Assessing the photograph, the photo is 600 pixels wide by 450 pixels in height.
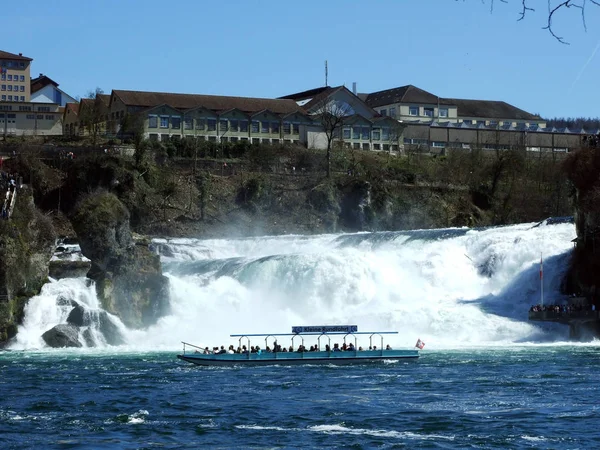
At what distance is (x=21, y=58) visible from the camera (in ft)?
451

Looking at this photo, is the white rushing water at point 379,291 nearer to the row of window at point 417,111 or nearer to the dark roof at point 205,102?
the dark roof at point 205,102

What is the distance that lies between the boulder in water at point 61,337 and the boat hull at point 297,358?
1131cm

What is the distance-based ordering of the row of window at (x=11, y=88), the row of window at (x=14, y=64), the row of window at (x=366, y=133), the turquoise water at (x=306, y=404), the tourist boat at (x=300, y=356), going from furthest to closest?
the row of window at (x=11, y=88) → the row of window at (x=14, y=64) → the row of window at (x=366, y=133) → the tourist boat at (x=300, y=356) → the turquoise water at (x=306, y=404)

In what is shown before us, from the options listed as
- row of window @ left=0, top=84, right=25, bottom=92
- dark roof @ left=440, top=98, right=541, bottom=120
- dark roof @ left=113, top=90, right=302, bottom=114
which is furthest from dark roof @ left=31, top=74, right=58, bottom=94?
dark roof @ left=440, top=98, right=541, bottom=120

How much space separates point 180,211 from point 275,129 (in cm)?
2658

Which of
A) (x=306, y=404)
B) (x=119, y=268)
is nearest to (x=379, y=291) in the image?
(x=119, y=268)

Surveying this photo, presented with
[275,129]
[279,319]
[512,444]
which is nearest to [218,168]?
[275,129]

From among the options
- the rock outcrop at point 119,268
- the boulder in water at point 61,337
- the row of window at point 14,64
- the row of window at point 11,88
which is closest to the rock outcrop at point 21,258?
the boulder in water at point 61,337

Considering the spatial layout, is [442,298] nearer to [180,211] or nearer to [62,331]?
[62,331]

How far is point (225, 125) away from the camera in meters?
121

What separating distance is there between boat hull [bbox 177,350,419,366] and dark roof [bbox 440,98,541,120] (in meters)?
91.7

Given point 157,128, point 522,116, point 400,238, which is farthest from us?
point 522,116

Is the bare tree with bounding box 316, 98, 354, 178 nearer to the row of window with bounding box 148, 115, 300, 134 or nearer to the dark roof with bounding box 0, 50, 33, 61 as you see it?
the row of window with bounding box 148, 115, 300, 134

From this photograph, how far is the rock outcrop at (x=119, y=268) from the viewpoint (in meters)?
71.3
